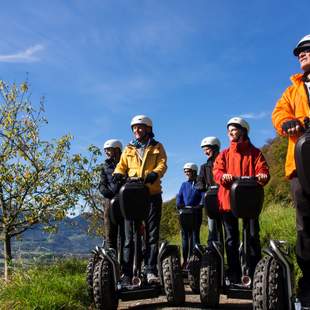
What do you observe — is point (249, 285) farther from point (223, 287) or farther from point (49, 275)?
point (49, 275)

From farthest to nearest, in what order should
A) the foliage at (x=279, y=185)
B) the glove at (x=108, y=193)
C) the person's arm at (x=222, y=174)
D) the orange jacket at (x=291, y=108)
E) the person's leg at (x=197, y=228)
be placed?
the foliage at (x=279, y=185) < the person's leg at (x=197, y=228) < the glove at (x=108, y=193) < the person's arm at (x=222, y=174) < the orange jacket at (x=291, y=108)

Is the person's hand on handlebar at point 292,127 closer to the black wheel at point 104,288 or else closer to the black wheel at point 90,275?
the black wheel at point 104,288

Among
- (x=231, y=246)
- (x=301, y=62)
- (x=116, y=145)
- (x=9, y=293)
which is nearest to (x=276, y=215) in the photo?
(x=116, y=145)

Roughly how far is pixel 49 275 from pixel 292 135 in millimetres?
4279

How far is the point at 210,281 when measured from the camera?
16.3 ft

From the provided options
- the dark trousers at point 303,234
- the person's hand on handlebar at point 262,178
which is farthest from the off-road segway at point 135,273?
the dark trousers at point 303,234

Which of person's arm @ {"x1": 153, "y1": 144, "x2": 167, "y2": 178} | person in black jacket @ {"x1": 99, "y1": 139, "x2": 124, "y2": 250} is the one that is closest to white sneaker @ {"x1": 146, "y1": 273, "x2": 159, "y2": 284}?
person's arm @ {"x1": 153, "y1": 144, "x2": 167, "y2": 178}

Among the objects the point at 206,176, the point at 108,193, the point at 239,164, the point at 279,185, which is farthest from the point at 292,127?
the point at 279,185

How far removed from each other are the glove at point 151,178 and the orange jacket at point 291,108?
2.02 m

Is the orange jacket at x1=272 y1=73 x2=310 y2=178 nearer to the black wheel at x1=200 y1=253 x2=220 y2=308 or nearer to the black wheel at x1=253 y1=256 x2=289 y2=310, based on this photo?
the black wheel at x1=253 y1=256 x2=289 y2=310

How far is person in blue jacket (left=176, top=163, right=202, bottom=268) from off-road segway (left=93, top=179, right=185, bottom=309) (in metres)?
2.93

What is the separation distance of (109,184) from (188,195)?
2333 mm

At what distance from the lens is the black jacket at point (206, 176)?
7.79m

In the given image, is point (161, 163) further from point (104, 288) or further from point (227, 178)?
point (104, 288)
